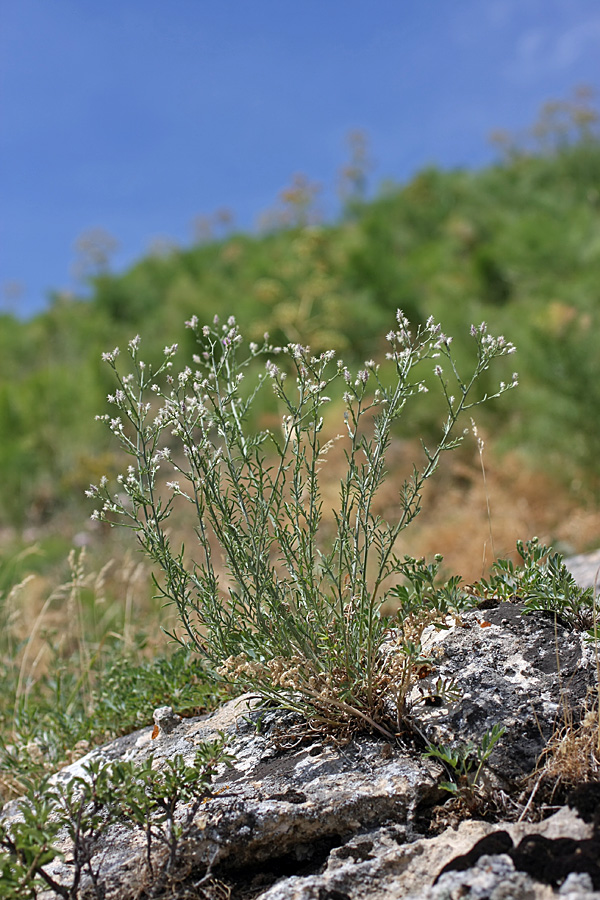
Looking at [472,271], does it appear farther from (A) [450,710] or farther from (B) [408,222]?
(A) [450,710]

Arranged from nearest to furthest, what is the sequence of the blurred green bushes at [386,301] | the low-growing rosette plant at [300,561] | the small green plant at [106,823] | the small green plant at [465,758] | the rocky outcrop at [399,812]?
the rocky outcrop at [399,812] < the small green plant at [106,823] < the small green plant at [465,758] < the low-growing rosette plant at [300,561] < the blurred green bushes at [386,301]

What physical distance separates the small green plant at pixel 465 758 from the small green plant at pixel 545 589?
47 centimetres

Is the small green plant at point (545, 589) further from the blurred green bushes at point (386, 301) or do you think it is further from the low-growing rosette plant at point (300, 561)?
the blurred green bushes at point (386, 301)

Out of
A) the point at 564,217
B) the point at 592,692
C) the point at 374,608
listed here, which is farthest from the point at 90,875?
the point at 564,217

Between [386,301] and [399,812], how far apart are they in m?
10.0

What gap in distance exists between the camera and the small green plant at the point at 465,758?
1843 millimetres

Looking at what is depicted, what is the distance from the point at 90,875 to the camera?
1842mm

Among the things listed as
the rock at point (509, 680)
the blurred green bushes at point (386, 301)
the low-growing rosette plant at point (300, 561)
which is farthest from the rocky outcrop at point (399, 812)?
the blurred green bushes at point (386, 301)

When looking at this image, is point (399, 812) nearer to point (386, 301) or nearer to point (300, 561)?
point (300, 561)

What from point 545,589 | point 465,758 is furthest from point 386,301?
point 465,758

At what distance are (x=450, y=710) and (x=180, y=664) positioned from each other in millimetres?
1149

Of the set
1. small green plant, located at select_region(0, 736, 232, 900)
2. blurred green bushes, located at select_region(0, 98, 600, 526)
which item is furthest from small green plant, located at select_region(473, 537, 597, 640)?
blurred green bushes, located at select_region(0, 98, 600, 526)

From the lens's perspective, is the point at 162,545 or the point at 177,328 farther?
the point at 177,328

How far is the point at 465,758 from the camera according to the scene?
74.0 inches
